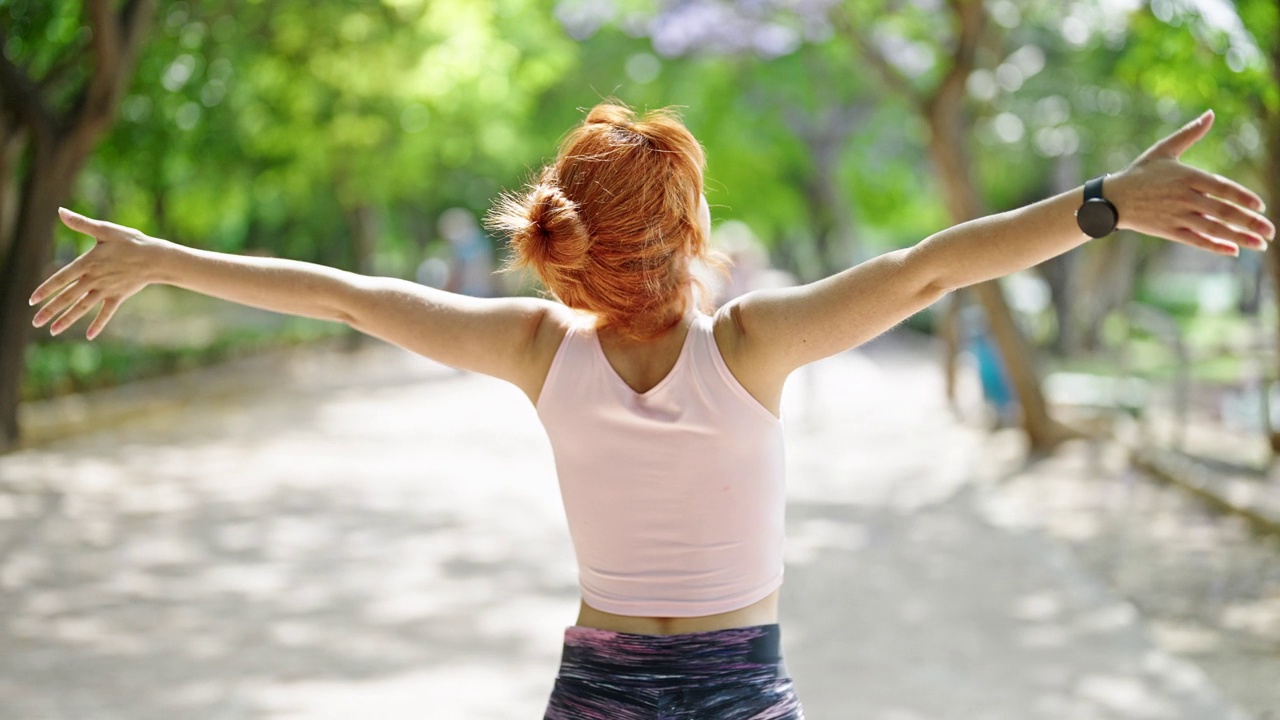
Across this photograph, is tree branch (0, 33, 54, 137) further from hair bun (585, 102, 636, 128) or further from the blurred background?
hair bun (585, 102, 636, 128)

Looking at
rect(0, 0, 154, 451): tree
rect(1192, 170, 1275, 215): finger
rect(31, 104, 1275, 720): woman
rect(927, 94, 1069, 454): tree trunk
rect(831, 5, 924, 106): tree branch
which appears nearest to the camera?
rect(1192, 170, 1275, 215): finger

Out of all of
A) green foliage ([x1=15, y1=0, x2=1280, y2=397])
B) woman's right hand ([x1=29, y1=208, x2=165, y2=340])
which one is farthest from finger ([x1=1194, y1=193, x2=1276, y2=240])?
green foliage ([x1=15, y1=0, x2=1280, y2=397])

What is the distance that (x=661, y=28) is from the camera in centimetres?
2653

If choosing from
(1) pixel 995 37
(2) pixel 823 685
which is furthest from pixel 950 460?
(2) pixel 823 685

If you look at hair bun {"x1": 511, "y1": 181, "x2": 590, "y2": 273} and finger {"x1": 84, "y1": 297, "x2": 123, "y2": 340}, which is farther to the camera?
finger {"x1": 84, "y1": 297, "x2": 123, "y2": 340}

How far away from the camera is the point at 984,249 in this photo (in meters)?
2.16

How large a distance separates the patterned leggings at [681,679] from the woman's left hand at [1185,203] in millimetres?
921

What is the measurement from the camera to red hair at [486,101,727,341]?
89.1 inches

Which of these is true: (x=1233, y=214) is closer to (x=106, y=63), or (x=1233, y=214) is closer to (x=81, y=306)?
(x=81, y=306)

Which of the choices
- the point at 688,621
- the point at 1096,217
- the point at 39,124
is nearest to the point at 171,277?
the point at 688,621

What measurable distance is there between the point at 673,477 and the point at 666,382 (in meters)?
0.16

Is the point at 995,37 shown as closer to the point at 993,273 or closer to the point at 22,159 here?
the point at 22,159

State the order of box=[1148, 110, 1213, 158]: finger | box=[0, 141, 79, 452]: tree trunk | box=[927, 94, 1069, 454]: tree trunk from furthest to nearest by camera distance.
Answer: box=[927, 94, 1069, 454]: tree trunk, box=[0, 141, 79, 452]: tree trunk, box=[1148, 110, 1213, 158]: finger

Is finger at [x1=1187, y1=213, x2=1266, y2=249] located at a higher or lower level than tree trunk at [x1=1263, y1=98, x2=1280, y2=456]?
lower
